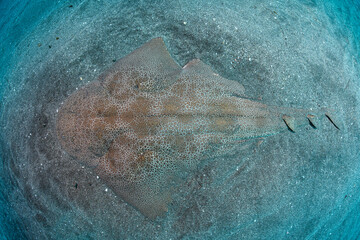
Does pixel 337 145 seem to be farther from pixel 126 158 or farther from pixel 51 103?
pixel 51 103

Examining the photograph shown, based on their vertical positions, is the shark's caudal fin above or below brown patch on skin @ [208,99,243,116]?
below

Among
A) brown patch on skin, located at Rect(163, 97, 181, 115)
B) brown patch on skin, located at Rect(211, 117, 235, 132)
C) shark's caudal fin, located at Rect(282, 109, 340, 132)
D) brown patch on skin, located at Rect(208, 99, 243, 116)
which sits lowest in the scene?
shark's caudal fin, located at Rect(282, 109, 340, 132)

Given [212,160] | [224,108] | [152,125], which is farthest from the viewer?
[212,160]

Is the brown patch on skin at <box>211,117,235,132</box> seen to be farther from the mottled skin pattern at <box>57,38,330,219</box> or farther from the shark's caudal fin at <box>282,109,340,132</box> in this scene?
the shark's caudal fin at <box>282,109,340,132</box>

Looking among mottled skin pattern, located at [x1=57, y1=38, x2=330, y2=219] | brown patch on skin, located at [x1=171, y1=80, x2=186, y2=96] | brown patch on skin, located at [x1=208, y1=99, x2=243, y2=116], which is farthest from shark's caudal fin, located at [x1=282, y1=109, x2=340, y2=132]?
brown patch on skin, located at [x1=171, y1=80, x2=186, y2=96]

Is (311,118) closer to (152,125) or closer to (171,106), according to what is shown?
(171,106)

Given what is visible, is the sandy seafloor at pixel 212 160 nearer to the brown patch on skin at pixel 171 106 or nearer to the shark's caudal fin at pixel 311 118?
the shark's caudal fin at pixel 311 118

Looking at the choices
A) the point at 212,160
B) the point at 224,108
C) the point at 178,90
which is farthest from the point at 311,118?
the point at 178,90
